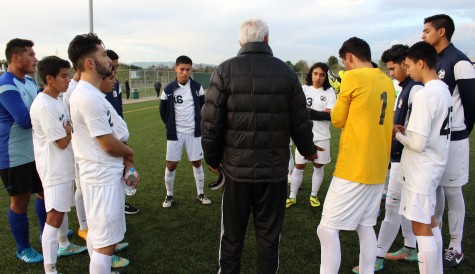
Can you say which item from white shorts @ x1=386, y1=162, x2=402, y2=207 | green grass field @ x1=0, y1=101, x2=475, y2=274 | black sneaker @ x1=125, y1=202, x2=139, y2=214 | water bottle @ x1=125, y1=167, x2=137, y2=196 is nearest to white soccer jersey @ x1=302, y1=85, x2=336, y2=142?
green grass field @ x1=0, y1=101, x2=475, y2=274

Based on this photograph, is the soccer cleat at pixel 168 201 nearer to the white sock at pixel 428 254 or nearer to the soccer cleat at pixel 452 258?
the white sock at pixel 428 254

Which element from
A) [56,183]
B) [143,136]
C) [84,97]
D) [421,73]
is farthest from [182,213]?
[143,136]

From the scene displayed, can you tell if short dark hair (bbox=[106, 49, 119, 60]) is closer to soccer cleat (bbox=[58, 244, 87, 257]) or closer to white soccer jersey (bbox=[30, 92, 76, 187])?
white soccer jersey (bbox=[30, 92, 76, 187])

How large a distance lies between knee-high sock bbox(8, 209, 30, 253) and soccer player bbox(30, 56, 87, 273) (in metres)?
0.70

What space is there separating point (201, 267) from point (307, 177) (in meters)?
4.01

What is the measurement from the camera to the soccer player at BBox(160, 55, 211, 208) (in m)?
5.35

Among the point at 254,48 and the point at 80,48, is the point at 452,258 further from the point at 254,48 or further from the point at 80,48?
the point at 80,48

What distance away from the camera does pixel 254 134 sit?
258 cm

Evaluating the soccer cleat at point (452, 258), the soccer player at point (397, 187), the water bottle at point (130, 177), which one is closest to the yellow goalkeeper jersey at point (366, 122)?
the soccer player at point (397, 187)

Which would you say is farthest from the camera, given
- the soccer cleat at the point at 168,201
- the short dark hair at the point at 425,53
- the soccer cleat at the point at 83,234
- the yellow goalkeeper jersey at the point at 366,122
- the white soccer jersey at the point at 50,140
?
the soccer cleat at the point at 168,201

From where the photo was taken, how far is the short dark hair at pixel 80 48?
2.52 metres

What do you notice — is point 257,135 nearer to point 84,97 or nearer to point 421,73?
point 84,97

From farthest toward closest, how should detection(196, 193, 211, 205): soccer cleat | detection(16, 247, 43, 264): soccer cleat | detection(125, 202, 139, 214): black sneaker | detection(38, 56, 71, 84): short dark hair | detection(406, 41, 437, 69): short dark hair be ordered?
detection(196, 193, 211, 205): soccer cleat, detection(125, 202, 139, 214): black sneaker, detection(16, 247, 43, 264): soccer cleat, detection(38, 56, 71, 84): short dark hair, detection(406, 41, 437, 69): short dark hair

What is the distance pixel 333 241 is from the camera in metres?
2.83
